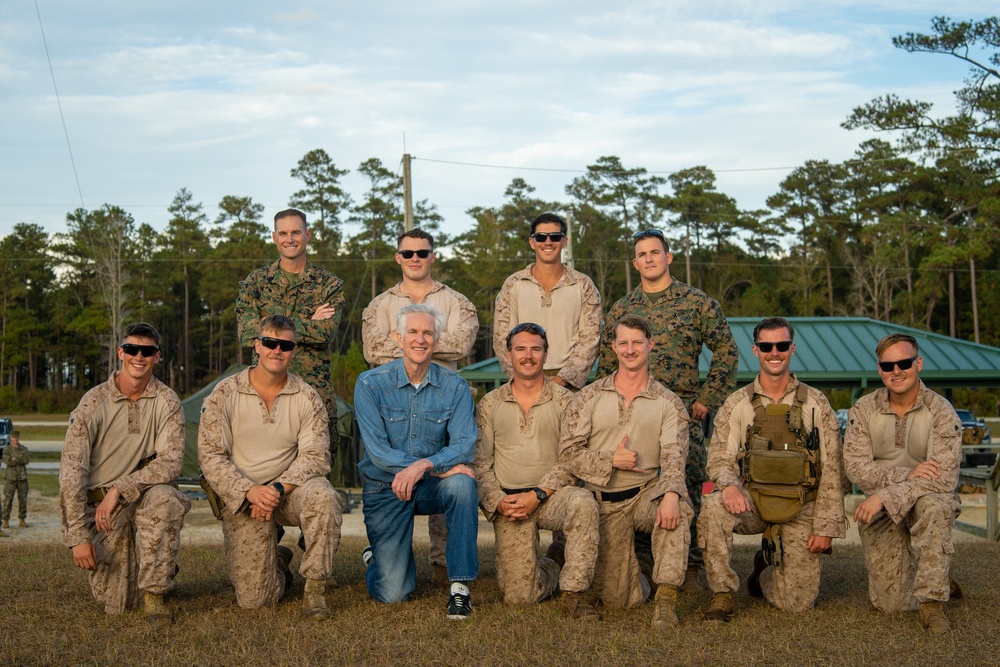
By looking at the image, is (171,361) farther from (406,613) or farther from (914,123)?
(406,613)

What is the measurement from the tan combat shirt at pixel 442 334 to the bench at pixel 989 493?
17.4 ft

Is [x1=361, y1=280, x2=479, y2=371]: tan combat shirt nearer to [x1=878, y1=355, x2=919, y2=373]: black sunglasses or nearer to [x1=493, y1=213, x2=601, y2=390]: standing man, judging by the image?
[x1=493, y1=213, x2=601, y2=390]: standing man

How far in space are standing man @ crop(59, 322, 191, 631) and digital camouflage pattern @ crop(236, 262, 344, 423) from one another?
102 cm

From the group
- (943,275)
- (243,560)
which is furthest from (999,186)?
(243,560)

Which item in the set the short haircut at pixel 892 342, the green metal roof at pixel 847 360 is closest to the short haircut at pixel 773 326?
the short haircut at pixel 892 342

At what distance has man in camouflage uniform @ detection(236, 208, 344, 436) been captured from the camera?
22.6 ft

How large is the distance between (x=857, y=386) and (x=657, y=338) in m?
13.3

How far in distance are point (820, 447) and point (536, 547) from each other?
1829mm

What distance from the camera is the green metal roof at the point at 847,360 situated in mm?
18156

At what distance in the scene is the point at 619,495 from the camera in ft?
19.3

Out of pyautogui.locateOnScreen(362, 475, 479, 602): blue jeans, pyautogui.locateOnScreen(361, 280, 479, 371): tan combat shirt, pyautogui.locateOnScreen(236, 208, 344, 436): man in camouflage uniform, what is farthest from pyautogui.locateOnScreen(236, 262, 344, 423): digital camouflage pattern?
pyautogui.locateOnScreen(362, 475, 479, 602): blue jeans

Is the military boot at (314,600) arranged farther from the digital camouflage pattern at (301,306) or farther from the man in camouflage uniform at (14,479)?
the man in camouflage uniform at (14,479)

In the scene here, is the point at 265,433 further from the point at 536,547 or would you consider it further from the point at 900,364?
the point at 900,364

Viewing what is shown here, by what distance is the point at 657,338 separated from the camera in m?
6.71
